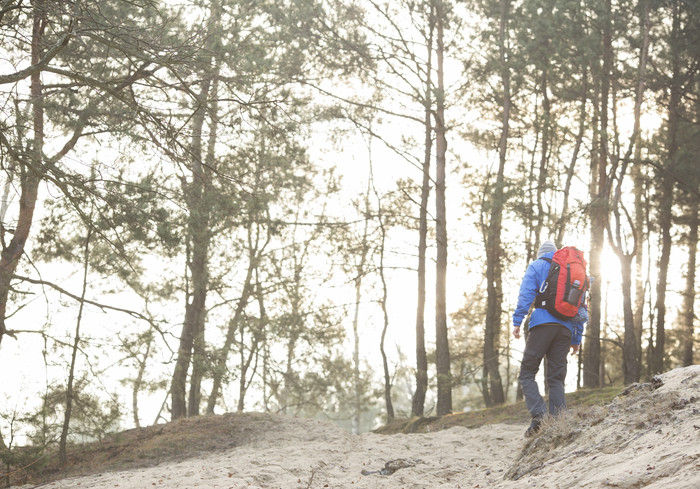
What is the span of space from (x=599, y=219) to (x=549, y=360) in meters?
8.71

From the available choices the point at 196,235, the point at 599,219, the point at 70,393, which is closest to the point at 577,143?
the point at 599,219

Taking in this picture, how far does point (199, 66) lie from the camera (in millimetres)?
7219

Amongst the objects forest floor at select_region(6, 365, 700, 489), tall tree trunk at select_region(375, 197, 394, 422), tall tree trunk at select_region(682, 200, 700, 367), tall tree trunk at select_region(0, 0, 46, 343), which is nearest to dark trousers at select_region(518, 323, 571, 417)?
forest floor at select_region(6, 365, 700, 489)

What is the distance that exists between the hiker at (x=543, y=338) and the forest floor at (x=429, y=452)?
418 millimetres

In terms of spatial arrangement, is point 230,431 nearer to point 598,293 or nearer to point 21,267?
point 21,267

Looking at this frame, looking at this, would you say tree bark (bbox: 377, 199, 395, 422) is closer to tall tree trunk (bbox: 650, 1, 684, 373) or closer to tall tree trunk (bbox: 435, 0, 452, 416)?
tall tree trunk (bbox: 435, 0, 452, 416)

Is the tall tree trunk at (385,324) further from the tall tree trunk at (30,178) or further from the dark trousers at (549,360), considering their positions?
the dark trousers at (549,360)

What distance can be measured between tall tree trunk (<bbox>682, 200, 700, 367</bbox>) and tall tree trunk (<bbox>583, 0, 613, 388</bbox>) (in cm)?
456

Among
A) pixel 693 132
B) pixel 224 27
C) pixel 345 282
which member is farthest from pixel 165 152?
pixel 693 132

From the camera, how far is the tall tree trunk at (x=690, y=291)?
1890 centimetres

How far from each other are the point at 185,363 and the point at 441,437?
3941mm

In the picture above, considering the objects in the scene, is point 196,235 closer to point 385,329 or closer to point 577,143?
point 385,329

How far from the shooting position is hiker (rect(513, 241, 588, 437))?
648 cm

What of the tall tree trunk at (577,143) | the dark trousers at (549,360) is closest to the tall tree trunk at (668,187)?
the tall tree trunk at (577,143)
